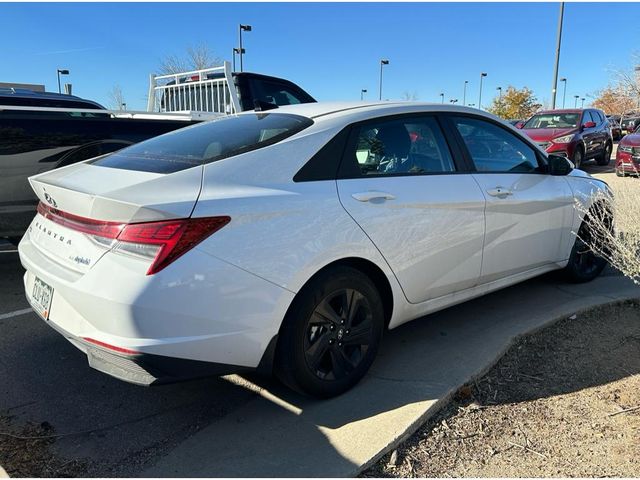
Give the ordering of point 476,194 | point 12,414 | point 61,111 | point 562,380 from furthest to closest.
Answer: point 61,111 < point 476,194 < point 562,380 < point 12,414

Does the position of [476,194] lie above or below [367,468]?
above

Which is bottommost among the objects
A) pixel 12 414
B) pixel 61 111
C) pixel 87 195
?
pixel 12 414

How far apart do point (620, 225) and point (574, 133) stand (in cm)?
1070

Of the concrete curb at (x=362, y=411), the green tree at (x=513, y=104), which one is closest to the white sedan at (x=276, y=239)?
the concrete curb at (x=362, y=411)

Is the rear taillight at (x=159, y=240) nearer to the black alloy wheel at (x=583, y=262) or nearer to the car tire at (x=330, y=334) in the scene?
the car tire at (x=330, y=334)

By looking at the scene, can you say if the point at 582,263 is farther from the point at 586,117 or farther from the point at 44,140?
the point at 586,117

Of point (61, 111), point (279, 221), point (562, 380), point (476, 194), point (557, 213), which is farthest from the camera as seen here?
point (61, 111)

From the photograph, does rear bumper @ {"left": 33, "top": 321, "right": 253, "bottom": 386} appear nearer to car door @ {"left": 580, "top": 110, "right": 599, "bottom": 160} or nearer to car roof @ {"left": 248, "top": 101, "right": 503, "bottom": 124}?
car roof @ {"left": 248, "top": 101, "right": 503, "bottom": 124}

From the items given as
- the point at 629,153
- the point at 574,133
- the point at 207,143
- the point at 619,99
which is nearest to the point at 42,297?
the point at 207,143

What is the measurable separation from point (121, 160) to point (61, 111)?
303cm

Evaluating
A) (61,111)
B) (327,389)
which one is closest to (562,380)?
(327,389)

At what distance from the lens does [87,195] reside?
8.21 feet

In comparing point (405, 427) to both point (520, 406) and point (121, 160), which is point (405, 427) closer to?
point (520, 406)

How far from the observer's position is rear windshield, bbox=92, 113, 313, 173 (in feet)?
9.20
